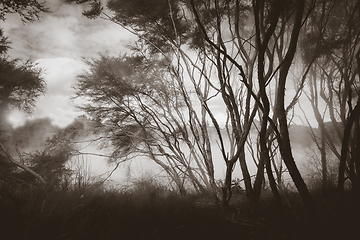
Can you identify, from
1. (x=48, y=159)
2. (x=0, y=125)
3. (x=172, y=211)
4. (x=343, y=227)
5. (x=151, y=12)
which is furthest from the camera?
(x=0, y=125)

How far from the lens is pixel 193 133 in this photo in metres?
3.22

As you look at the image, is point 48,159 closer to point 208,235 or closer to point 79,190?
point 79,190

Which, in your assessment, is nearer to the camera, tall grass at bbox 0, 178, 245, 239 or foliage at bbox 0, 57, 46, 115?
tall grass at bbox 0, 178, 245, 239

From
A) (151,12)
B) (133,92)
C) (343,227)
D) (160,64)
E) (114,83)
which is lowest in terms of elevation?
(343,227)

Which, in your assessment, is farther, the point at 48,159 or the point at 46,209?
the point at 48,159

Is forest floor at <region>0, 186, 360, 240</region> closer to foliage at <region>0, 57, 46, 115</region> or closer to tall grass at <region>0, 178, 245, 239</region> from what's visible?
tall grass at <region>0, 178, 245, 239</region>

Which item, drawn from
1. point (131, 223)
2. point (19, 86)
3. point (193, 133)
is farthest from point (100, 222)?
point (19, 86)

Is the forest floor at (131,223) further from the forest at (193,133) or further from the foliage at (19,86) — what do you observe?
the foliage at (19,86)

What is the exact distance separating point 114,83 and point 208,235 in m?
4.80

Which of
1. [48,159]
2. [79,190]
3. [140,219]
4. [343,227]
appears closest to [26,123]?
[48,159]

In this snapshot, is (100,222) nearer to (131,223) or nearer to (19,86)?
(131,223)

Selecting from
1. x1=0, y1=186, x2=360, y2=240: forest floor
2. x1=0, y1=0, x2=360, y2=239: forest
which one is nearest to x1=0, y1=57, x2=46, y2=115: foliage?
x1=0, y1=0, x2=360, y2=239: forest

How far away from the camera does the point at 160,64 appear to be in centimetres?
542

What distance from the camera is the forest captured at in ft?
5.24
